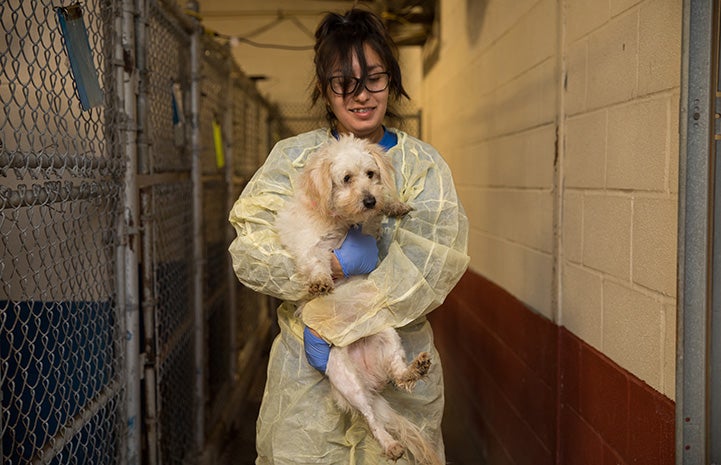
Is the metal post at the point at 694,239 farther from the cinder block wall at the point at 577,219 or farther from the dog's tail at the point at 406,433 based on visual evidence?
the dog's tail at the point at 406,433

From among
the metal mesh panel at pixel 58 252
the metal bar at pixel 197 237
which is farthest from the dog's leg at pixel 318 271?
the metal bar at pixel 197 237

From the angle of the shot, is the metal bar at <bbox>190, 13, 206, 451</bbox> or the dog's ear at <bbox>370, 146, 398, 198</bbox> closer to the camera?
the dog's ear at <bbox>370, 146, 398, 198</bbox>

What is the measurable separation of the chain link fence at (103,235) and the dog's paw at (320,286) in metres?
0.69

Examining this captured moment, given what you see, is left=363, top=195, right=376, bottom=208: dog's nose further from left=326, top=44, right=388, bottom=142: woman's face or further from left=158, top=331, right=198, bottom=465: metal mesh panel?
left=158, top=331, right=198, bottom=465: metal mesh panel

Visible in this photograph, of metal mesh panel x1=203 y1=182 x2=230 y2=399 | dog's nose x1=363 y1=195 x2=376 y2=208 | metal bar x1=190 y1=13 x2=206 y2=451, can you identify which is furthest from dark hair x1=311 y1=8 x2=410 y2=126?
metal mesh panel x1=203 y1=182 x2=230 y2=399

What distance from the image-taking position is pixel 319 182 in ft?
6.61

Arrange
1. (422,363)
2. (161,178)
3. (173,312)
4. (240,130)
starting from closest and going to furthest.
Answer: (422,363) → (161,178) → (173,312) → (240,130)

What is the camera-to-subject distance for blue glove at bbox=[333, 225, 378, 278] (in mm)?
2039

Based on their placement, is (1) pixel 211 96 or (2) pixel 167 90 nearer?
(2) pixel 167 90

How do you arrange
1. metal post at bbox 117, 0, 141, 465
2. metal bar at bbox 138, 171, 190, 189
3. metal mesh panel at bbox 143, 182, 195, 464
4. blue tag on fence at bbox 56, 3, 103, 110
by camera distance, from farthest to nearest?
metal mesh panel at bbox 143, 182, 195, 464
metal bar at bbox 138, 171, 190, 189
metal post at bbox 117, 0, 141, 465
blue tag on fence at bbox 56, 3, 103, 110

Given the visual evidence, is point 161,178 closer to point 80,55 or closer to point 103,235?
point 103,235

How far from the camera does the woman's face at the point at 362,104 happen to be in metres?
2.11

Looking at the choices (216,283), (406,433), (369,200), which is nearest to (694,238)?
(369,200)

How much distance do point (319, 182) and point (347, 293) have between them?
35cm
